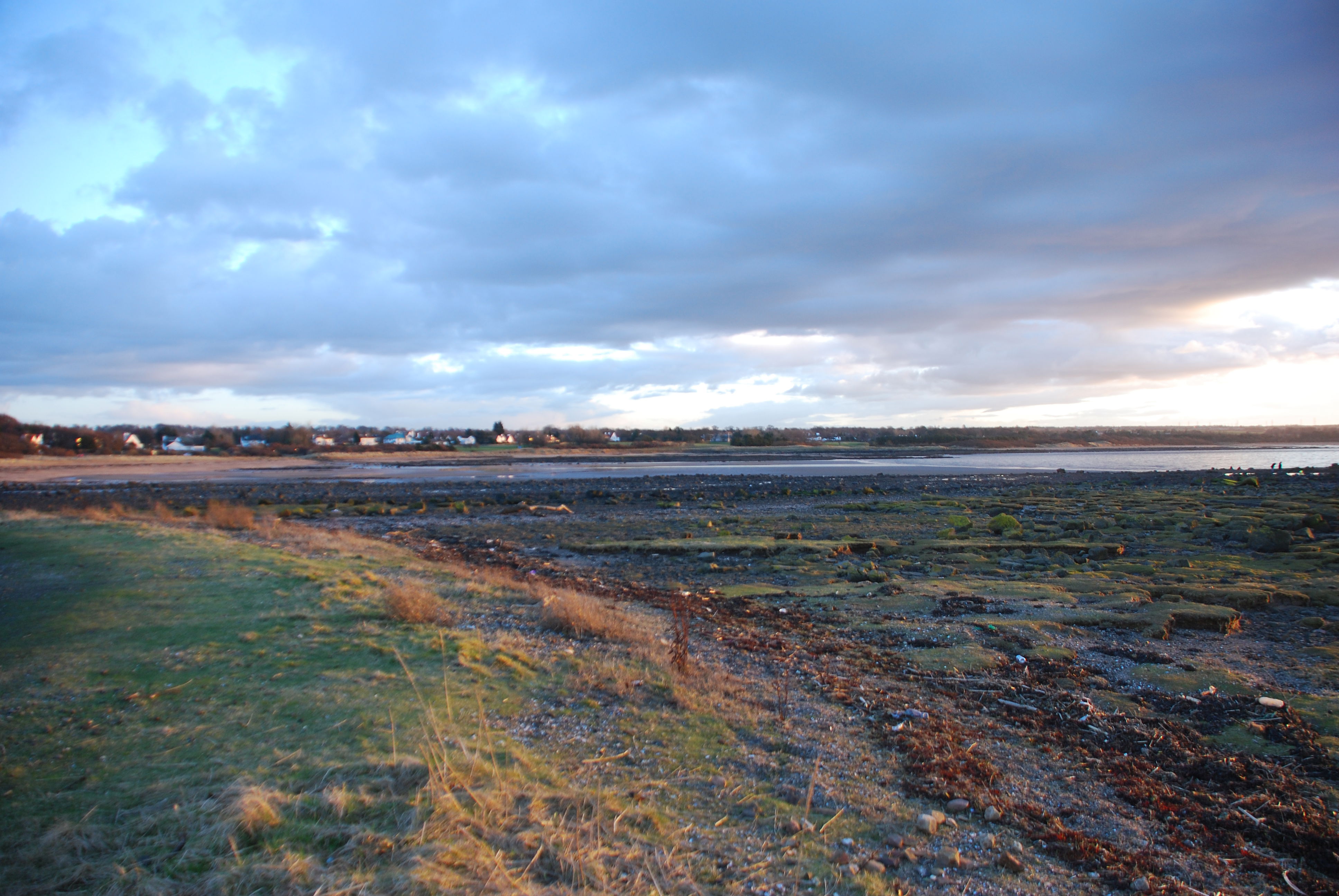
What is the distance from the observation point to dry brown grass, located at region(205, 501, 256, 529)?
72.6 feet

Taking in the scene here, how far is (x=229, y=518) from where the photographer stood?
2320 cm

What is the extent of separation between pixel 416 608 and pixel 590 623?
2.48m

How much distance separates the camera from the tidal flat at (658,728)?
3988 mm

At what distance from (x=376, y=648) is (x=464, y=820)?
4.41 metres

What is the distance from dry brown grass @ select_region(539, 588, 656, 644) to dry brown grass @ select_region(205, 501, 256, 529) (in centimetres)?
1679

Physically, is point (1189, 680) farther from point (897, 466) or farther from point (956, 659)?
point (897, 466)

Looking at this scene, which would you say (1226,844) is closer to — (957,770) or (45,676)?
(957,770)

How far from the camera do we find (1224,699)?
7.45m

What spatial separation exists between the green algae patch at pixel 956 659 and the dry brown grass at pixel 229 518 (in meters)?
21.5

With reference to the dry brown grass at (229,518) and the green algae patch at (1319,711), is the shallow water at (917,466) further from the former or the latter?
the green algae patch at (1319,711)

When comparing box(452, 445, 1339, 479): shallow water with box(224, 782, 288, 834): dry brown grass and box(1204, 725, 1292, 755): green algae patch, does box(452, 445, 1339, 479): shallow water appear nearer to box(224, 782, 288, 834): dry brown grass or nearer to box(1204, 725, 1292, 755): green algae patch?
box(1204, 725, 1292, 755): green algae patch

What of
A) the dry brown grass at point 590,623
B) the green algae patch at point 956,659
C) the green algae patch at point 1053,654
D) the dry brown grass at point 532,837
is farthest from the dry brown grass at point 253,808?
the green algae patch at point 1053,654

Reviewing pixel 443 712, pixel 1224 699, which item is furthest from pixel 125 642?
pixel 1224 699

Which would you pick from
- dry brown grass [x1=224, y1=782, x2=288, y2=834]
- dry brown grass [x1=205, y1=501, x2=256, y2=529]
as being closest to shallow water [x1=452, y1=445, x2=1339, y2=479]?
dry brown grass [x1=205, y1=501, x2=256, y2=529]
